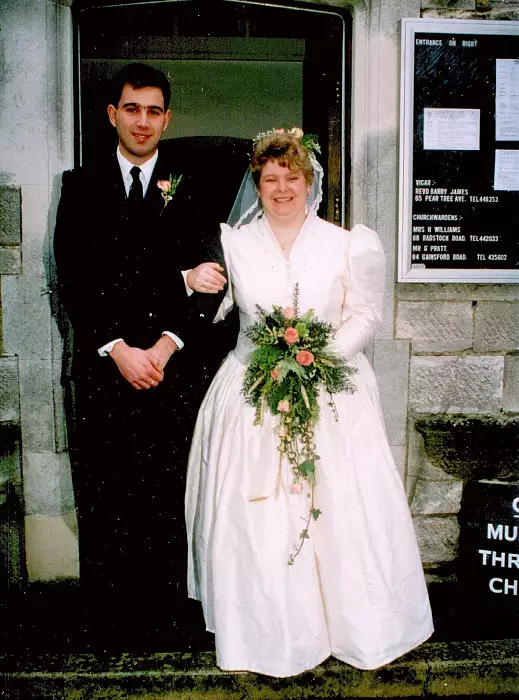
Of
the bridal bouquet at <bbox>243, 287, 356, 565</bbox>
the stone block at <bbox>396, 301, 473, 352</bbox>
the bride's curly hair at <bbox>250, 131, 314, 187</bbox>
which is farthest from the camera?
the stone block at <bbox>396, 301, 473, 352</bbox>

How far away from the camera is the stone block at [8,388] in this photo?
12.1 feet

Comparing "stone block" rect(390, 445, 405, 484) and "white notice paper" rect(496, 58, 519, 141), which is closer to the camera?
"white notice paper" rect(496, 58, 519, 141)

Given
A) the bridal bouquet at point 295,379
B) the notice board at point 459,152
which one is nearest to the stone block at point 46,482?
the bridal bouquet at point 295,379

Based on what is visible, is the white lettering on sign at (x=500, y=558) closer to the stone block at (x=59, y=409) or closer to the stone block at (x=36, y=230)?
the stone block at (x=59, y=409)

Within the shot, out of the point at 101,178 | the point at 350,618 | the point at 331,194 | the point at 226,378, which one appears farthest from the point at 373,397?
the point at 101,178

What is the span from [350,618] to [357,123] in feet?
8.42

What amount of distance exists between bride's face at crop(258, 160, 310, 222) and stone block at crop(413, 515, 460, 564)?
1.97m

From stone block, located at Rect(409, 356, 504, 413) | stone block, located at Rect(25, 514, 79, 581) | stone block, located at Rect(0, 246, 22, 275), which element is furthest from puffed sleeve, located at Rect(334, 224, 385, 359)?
stone block, located at Rect(25, 514, 79, 581)

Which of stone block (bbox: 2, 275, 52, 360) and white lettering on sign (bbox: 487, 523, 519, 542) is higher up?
stone block (bbox: 2, 275, 52, 360)

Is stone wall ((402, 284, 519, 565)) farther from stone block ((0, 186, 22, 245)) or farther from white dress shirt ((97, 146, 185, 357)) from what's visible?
stone block ((0, 186, 22, 245))

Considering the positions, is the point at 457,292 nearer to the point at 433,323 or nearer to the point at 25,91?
the point at 433,323

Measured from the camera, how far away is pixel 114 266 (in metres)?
3.37

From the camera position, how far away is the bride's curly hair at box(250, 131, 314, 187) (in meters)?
3.04

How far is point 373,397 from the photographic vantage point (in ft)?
10.4
